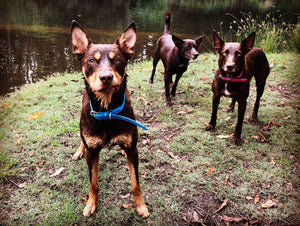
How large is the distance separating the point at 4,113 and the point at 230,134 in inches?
186

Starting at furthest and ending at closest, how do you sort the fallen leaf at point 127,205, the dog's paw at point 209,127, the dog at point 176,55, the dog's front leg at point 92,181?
the dog at point 176,55 → the dog's paw at point 209,127 → the fallen leaf at point 127,205 → the dog's front leg at point 92,181

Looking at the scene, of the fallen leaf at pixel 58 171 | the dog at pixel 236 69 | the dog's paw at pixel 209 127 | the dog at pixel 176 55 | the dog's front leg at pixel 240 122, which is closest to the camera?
the fallen leaf at pixel 58 171

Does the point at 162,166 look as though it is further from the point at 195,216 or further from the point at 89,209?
the point at 89,209

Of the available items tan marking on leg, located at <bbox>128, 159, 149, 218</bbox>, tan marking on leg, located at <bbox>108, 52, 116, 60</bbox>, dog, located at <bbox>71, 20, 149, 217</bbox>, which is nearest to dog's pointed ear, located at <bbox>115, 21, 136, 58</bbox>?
dog, located at <bbox>71, 20, 149, 217</bbox>

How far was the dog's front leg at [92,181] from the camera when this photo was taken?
2.50 metres

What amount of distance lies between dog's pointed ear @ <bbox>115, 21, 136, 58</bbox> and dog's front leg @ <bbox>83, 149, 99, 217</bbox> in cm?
123

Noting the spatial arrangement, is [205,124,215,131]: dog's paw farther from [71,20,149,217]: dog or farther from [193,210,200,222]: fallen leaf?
[71,20,149,217]: dog

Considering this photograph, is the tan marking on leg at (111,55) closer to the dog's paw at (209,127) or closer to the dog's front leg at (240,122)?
the dog's front leg at (240,122)

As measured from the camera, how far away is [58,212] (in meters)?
2.66

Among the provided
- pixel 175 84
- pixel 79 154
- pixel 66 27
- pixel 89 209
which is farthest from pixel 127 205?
pixel 66 27

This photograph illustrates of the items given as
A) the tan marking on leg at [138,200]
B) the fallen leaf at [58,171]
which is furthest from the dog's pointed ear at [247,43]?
the fallen leaf at [58,171]

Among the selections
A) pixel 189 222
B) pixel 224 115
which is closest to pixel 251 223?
pixel 189 222

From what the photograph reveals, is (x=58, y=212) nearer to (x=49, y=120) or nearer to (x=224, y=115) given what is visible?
(x=49, y=120)

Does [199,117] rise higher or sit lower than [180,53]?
lower
